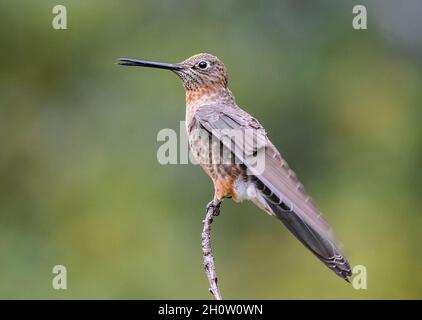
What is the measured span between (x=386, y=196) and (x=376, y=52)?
1.82 meters

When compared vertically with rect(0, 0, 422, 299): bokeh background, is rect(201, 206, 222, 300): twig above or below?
below

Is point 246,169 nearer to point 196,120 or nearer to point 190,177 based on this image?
point 196,120

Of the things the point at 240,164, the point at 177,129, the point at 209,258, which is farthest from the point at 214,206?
the point at 177,129

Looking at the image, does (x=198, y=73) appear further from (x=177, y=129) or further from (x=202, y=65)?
(x=177, y=129)

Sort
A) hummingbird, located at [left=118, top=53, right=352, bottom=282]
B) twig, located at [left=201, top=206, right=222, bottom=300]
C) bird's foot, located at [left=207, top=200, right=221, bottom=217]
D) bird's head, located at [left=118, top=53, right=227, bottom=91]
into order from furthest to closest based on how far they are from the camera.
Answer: bird's head, located at [left=118, top=53, right=227, bottom=91] < bird's foot, located at [left=207, top=200, right=221, bottom=217] < hummingbird, located at [left=118, top=53, right=352, bottom=282] < twig, located at [left=201, top=206, right=222, bottom=300]

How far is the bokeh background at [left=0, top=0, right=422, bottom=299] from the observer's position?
7.24 meters

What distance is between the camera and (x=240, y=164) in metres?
4.95

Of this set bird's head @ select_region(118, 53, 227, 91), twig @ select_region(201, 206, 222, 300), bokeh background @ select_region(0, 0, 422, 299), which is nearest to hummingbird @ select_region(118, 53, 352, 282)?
bird's head @ select_region(118, 53, 227, 91)

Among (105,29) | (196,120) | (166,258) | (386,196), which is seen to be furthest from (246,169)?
(105,29)

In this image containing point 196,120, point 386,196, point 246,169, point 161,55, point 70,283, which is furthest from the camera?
point 161,55

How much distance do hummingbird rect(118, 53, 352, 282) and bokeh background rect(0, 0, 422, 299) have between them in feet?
5.60

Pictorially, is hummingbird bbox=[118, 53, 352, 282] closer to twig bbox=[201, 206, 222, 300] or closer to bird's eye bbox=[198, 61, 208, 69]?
bird's eye bbox=[198, 61, 208, 69]

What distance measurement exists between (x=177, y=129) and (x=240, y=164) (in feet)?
8.30

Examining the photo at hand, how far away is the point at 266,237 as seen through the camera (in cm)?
766
